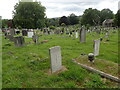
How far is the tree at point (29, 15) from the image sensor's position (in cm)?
4084

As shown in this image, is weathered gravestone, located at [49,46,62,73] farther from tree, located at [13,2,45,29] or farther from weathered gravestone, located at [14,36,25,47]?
tree, located at [13,2,45,29]

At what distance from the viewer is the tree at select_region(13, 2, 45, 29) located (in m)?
40.8

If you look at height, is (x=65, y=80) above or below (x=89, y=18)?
below

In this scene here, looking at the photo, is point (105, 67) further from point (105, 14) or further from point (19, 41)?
point (105, 14)

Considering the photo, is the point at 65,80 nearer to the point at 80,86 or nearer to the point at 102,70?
the point at 80,86

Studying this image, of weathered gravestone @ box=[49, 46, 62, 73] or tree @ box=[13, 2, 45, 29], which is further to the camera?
tree @ box=[13, 2, 45, 29]

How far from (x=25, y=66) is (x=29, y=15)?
39.3 m

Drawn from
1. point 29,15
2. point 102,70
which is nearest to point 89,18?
point 29,15

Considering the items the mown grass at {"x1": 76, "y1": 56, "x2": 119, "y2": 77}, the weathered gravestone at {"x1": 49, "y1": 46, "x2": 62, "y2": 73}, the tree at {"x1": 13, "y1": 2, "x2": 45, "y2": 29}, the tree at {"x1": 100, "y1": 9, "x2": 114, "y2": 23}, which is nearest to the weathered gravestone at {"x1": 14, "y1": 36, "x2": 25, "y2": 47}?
the weathered gravestone at {"x1": 49, "y1": 46, "x2": 62, "y2": 73}

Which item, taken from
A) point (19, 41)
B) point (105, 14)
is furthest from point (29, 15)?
point (105, 14)

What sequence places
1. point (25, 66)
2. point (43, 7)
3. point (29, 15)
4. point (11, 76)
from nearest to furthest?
1. point (11, 76)
2. point (25, 66)
3. point (29, 15)
4. point (43, 7)

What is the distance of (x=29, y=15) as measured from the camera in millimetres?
41531

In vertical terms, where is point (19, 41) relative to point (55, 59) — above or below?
above

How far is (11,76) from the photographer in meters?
4.41
